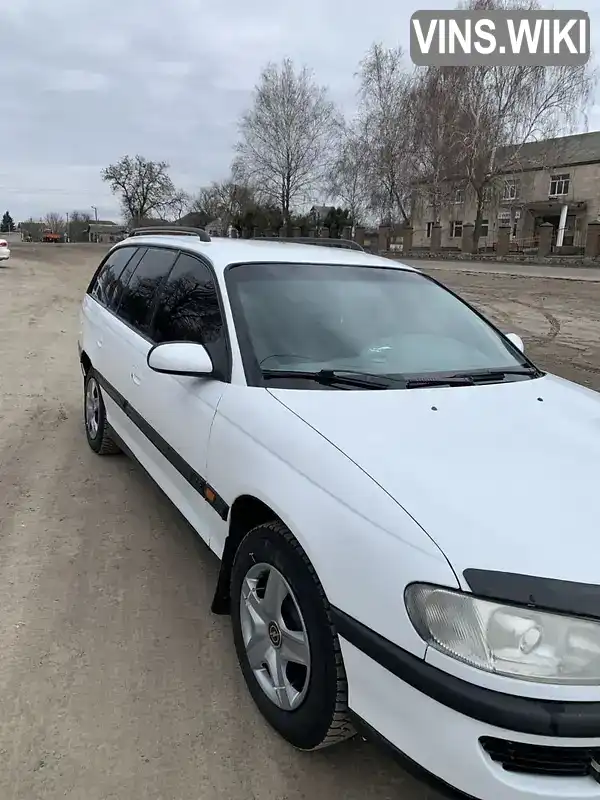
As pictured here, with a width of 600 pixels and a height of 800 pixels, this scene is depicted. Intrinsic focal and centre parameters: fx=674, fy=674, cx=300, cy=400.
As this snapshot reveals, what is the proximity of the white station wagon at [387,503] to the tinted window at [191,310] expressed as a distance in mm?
17

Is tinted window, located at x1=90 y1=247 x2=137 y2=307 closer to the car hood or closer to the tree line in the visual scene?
the car hood

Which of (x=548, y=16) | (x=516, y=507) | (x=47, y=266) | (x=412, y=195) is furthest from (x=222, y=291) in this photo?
(x=412, y=195)

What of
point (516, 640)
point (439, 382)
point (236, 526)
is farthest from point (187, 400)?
point (516, 640)

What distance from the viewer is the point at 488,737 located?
5.32ft

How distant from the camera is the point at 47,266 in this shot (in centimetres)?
2961

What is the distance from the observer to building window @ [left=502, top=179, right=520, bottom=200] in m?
44.6

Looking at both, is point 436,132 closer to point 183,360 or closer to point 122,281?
point 122,281

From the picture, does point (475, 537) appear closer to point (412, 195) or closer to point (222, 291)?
point (222, 291)

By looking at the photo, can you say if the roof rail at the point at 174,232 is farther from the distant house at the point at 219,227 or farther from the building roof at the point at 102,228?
the building roof at the point at 102,228

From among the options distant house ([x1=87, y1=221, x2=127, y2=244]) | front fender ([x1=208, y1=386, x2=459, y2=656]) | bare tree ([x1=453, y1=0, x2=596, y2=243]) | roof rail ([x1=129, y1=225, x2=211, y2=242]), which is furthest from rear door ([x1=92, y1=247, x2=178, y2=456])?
distant house ([x1=87, y1=221, x2=127, y2=244])

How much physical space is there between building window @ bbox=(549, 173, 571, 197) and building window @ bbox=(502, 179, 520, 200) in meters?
5.14

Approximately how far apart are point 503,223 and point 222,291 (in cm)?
5464

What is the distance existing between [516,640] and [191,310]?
2.30m

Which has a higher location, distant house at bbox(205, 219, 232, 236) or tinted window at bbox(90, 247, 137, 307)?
tinted window at bbox(90, 247, 137, 307)
